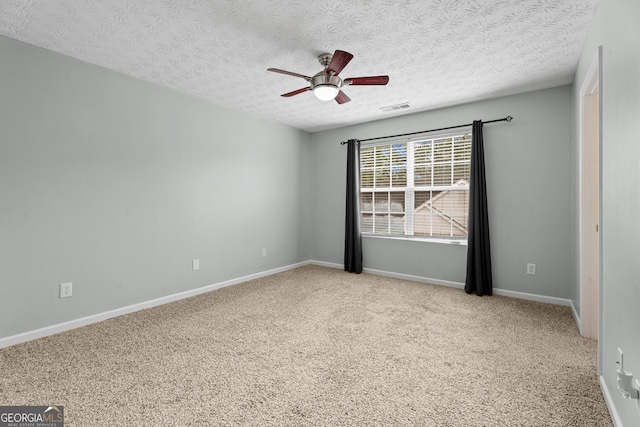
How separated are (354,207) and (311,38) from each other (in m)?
2.80

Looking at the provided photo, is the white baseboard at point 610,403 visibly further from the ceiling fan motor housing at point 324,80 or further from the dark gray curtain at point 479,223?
the ceiling fan motor housing at point 324,80

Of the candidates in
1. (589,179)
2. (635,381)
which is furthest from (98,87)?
(589,179)

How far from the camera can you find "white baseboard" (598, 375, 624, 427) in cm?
149

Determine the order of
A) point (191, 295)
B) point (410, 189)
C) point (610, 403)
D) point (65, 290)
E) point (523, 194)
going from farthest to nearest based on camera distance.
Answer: point (410, 189) → point (191, 295) → point (523, 194) → point (65, 290) → point (610, 403)

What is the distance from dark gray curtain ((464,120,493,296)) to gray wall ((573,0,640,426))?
1864mm

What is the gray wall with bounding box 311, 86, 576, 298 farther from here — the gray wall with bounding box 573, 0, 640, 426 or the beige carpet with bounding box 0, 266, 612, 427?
the gray wall with bounding box 573, 0, 640, 426

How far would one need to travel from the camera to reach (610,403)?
162cm

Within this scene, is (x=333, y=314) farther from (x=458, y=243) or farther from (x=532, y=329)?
(x=458, y=243)

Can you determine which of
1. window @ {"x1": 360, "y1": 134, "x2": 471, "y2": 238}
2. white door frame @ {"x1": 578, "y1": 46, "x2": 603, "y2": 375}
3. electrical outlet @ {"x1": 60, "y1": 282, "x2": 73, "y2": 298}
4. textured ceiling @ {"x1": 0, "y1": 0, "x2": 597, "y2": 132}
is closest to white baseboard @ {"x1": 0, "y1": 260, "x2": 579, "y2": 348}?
electrical outlet @ {"x1": 60, "y1": 282, "x2": 73, "y2": 298}

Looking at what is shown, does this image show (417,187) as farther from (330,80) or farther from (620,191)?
(620,191)

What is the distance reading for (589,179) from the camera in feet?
8.25

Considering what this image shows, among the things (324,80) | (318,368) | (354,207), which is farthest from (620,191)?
(354,207)

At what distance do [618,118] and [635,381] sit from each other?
47.1 inches

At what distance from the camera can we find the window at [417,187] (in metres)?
4.05
